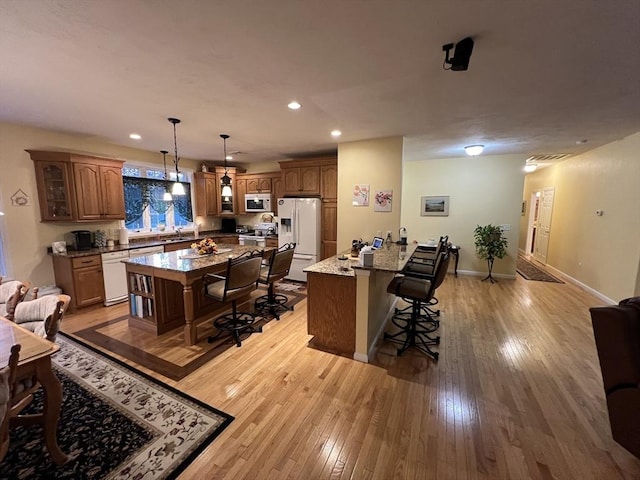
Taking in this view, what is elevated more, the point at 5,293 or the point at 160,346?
the point at 5,293

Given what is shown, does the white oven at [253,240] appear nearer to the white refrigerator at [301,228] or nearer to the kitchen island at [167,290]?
the white refrigerator at [301,228]

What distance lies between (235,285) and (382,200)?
8.44 ft

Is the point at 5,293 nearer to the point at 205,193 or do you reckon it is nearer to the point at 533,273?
the point at 205,193

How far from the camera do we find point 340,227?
15.2 feet

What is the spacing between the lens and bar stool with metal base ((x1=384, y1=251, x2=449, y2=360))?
274 cm

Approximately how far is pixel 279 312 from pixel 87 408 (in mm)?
2205

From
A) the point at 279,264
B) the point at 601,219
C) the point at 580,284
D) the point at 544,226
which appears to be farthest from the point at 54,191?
the point at 544,226

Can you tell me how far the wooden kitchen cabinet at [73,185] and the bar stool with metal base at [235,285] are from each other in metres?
2.44

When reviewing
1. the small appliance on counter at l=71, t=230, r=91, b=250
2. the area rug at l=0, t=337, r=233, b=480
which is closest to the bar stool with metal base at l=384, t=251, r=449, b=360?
the area rug at l=0, t=337, r=233, b=480

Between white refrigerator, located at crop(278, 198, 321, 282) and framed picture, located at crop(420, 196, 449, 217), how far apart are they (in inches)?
111

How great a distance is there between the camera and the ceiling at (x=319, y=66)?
1.49 m

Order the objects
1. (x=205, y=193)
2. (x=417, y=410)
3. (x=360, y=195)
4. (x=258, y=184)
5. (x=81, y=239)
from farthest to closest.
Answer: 1. (x=258, y=184)
2. (x=205, y=193)
3. (x=360, y=195)
4. (x=81, y=239)
5. (x=417, y=410)

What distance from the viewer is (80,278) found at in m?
3.79

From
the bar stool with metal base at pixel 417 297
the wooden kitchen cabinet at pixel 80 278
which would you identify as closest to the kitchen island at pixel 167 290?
the wooden kitchen cabinet at pixel 80 278
